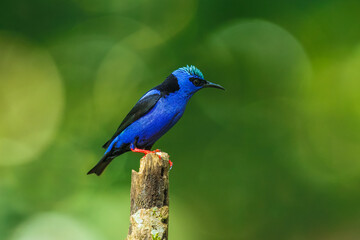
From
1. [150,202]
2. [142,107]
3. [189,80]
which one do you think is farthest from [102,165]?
[150,202]

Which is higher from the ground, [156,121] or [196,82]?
[196,82]

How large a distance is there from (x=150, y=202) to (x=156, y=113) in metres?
1.32

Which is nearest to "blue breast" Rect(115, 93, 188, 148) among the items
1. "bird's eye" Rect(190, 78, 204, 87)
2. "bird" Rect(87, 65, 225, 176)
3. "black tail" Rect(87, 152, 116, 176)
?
"bird" Rect(87, 65, 225, 176)

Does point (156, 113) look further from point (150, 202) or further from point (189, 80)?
point (150, 202)

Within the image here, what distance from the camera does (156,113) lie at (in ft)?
15.9

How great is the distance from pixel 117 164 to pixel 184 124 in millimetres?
1591

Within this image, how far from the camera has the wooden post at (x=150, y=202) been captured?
3.75 meters

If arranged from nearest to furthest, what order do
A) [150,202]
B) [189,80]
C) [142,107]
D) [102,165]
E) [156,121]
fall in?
[150,202], [156,121], [142,107], [189,80], [102,165]

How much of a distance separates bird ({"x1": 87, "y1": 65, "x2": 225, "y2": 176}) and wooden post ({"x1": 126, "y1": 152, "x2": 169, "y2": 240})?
884mm

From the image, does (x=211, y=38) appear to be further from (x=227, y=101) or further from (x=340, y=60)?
(x=340, y=60)

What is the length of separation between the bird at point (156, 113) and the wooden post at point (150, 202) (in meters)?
0.88

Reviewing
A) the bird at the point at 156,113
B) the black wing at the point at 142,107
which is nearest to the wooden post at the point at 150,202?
the bird at the point at 156,113

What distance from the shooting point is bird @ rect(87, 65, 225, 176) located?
4828 mm

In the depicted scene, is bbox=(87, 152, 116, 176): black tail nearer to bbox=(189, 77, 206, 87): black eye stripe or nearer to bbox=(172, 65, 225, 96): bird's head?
bbox=(172, 65, 225, 96): bird's head
